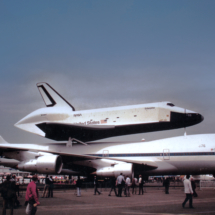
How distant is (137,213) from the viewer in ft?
32.3

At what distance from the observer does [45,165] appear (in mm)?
21609

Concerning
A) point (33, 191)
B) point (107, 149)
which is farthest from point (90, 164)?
point (33, 191)

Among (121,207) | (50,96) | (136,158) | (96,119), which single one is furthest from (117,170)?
(50,96)

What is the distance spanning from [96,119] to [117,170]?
7.16m

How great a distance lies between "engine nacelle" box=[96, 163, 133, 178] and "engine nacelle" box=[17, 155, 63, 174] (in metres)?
3.33

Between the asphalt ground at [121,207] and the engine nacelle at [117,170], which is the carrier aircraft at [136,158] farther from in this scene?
the asphalt ground at [121,207]

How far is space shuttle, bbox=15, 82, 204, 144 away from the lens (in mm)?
25391

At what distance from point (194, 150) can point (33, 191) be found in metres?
18.2

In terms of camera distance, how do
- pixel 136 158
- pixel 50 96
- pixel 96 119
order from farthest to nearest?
pixel 50 96 < pixel 96 119 < pixel 136 158

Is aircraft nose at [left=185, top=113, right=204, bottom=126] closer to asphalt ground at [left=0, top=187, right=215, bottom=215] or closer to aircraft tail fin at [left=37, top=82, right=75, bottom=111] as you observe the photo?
asphalt ground at [left=0, top=187, right=215, bottom=215]

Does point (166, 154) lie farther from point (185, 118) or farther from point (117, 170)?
point (117, 170)

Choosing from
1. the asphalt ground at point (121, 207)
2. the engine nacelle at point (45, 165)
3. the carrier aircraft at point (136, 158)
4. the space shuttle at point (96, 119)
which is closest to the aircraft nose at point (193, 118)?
the space shuttle at point (96, 119)

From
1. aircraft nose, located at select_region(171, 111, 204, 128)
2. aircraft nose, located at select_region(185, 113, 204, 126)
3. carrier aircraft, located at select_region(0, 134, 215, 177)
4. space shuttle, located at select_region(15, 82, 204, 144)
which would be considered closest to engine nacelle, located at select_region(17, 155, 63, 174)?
carrier aircraft, located at select_region(0, 134, 215, 177)

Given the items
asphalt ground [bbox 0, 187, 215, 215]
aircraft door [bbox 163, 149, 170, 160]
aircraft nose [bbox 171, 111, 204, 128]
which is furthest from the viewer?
aircraft nose [bbox 171, 111, 204, 128]
